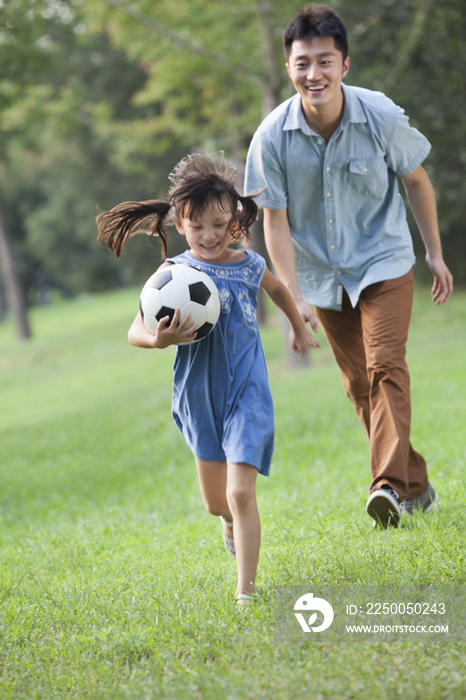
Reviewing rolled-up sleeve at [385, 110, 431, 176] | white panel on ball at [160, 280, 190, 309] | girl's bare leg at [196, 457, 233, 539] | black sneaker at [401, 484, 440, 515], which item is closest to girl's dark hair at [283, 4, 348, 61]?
rolled-up sleeve at [385, 110, 431, 176]

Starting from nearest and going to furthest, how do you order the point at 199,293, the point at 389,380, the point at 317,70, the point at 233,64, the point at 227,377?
1. the point at 199,293
2. the point at 227,377
3. the point at 317,70
4. the point at 389,380
5. the point at 233,64

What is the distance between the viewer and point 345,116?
3.86 meters

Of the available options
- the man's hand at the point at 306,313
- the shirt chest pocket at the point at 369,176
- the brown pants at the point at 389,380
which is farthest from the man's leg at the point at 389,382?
the shirt chest pocket at the point at 369,176

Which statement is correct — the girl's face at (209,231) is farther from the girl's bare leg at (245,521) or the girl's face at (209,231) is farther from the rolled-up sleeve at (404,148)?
the rolled-up sleeve at (404,148)

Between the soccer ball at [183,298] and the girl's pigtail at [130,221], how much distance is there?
410 millimetres

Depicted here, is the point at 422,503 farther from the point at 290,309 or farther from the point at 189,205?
the point at 189,205

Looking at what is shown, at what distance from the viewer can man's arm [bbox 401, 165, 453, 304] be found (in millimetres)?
4023

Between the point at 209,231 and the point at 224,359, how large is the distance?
59 centimetres

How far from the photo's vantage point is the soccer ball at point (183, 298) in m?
3.11

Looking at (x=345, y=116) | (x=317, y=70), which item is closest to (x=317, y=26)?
(x=317, y=70)

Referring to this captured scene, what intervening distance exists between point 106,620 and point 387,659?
128 cm

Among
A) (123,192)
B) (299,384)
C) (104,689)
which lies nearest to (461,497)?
(104,689)

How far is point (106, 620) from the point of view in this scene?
3.13 metres

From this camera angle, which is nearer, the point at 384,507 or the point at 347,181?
the point at 384,507
